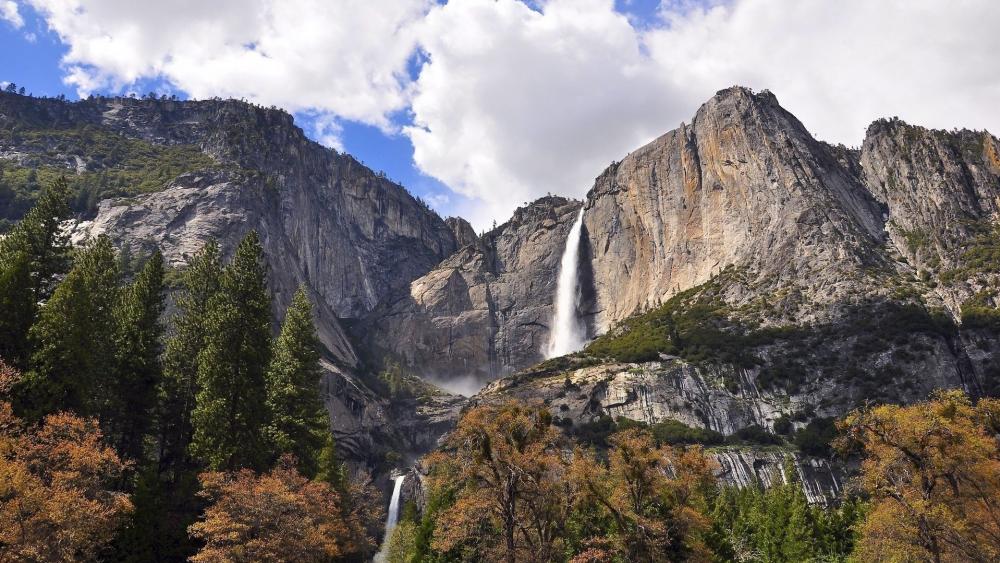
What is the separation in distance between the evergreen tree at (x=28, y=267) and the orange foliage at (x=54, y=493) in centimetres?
676

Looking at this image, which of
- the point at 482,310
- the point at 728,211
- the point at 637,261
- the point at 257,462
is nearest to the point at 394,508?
the point at 257,462

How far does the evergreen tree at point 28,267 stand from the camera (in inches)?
1469

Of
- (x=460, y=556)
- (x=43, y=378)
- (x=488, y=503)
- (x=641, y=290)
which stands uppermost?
(x=641, y=290)

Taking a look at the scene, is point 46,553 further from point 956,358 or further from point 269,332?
point 956,358

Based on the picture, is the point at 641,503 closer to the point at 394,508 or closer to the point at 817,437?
the point at 817,437

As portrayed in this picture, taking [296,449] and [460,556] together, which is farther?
[296,449]

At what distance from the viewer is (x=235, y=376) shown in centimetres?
4275

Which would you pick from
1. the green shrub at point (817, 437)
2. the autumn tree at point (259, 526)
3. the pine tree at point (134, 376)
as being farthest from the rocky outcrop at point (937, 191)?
the pine tree at point (134, 376)

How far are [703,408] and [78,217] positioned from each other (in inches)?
4204

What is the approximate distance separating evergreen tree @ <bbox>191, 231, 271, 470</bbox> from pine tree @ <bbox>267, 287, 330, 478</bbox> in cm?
335

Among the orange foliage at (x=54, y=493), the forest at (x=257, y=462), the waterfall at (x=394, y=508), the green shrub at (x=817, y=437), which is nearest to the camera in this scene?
the orange foliage at (x=54, y=493)

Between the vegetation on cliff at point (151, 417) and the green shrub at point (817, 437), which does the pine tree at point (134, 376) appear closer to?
the vegetation on cliff at point (151, 417)

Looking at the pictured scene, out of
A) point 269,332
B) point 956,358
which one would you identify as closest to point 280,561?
point 269,332

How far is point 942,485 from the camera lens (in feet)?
112
